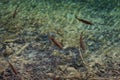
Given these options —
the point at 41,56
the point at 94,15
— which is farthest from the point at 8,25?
the point at 94,15

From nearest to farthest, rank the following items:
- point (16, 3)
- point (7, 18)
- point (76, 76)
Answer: point (76, 76) < point (7, 18) < point (16, 3)

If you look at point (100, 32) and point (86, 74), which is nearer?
point (86, 74)

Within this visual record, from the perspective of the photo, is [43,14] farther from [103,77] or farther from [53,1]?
[103,77]

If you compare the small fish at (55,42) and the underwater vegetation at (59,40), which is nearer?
the underwater vegetation at (59,40)

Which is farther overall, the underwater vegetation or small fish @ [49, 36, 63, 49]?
small fish @ [49, 36, 63, 49]

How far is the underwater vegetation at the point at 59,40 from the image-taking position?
127cm

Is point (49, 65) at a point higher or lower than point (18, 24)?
lower

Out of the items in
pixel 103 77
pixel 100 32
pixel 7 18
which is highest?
pixel 7 18

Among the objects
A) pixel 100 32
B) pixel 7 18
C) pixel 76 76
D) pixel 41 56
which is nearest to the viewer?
pixel 76 76

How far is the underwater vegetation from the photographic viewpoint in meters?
1.27

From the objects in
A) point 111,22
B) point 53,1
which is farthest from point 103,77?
point 53,1

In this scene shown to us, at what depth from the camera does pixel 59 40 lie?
4.84 ft

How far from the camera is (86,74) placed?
1251 millimetres

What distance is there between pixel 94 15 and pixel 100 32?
0.19 metres
